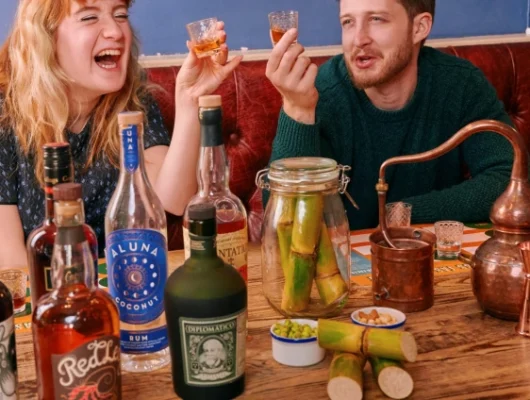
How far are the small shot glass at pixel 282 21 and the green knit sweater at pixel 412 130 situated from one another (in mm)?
546

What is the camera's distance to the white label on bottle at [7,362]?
28.1 inches

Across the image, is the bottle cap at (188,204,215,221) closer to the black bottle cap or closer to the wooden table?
the black bottle cap

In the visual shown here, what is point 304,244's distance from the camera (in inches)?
39.2

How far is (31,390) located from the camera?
839 mm

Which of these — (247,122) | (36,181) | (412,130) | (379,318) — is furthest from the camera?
(247,122)

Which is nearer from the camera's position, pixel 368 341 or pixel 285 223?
pixel 368 341

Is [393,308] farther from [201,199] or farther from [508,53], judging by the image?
[508,53]

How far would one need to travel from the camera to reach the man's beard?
2.07 metres

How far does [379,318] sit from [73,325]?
0.41m

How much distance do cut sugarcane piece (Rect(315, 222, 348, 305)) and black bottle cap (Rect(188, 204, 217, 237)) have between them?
0.28 m

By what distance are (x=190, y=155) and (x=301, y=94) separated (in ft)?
1.28

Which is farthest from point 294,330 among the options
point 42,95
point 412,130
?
point 412,130

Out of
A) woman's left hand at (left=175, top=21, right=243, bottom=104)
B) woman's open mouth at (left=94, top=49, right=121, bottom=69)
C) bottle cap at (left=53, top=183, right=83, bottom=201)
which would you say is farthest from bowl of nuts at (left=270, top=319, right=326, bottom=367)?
woman's open mouth at (left=94, top=49, right=121, bottom=69)

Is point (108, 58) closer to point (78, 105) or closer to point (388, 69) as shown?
point (78, 105)
